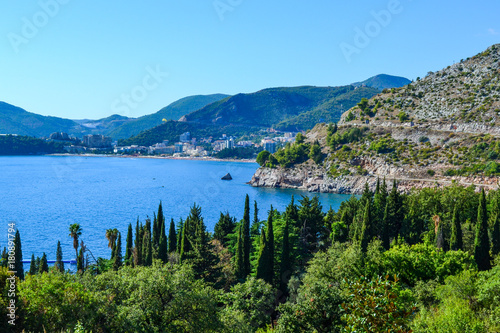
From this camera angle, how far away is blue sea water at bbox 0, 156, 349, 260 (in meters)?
71.2

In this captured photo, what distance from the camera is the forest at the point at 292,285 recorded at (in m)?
18.2

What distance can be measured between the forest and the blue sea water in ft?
78.7

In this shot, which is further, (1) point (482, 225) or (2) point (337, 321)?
(1) point (482, 225)

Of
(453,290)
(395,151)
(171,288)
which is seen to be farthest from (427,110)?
(171,288)

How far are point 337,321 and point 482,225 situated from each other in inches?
994

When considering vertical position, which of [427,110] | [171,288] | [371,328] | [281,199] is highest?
[427,110]

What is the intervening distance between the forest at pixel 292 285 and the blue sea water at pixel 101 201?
78.7 feet

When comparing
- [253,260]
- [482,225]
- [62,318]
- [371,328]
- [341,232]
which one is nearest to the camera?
[371,328]

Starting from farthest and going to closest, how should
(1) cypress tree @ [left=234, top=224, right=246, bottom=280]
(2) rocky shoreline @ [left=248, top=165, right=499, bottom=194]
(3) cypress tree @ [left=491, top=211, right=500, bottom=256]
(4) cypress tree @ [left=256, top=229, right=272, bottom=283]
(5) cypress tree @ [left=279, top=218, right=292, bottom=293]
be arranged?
(2) rocky shoreline @ [left=248, top=165, right=499, bottom=194] < (3) cypress tree @ [left=491, top=211, right=500, bottom=256] < (1) cypress tree @ [left=234, top=224, right=246, bottom=280] < (5) cypress tree @ [left=279, top=218, right=292, bottom=293] < (4) cypress tree @ [left=256, top=229, right=272, bottom=283]

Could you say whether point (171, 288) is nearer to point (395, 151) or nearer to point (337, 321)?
point (337, 321)

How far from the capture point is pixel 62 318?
61.8 feet

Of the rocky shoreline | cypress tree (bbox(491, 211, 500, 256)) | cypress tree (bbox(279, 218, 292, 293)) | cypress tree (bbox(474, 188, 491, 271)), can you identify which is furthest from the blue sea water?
cypress tree (bbox(491, 211, 500, 256))

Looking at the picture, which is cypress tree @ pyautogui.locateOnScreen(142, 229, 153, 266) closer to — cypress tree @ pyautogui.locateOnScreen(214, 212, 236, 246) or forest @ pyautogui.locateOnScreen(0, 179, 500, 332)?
forest @ pyautogui.locateOnScreen(0, 179, 500, 332)

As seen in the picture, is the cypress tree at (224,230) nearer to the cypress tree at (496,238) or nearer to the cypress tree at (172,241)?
the cypress tree at (172,241)
